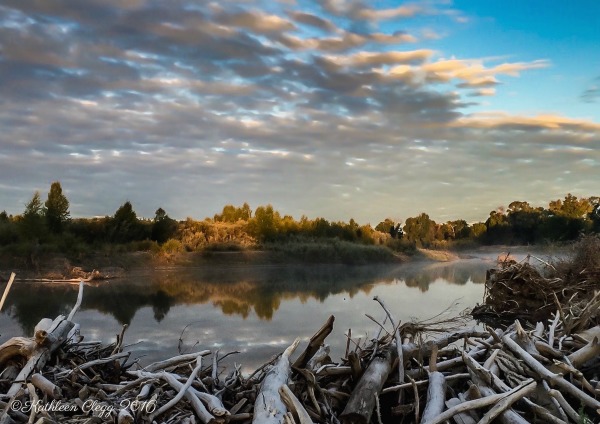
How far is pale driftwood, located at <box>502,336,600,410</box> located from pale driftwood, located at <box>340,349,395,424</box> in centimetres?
99

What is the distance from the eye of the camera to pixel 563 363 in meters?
4.09

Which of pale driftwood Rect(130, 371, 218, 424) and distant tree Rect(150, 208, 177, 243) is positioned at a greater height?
distant tree Rect(150, 208, 177, 243)

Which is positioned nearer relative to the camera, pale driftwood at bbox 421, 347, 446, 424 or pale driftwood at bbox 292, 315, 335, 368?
pale driftwood at bbox 421, 347, 446, 424

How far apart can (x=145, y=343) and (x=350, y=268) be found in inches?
974

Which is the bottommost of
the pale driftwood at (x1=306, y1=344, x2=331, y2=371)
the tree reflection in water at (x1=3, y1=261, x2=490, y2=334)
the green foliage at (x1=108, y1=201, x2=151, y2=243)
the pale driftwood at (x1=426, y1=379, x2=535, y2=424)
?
the tree reflection in water at (x1=3, y1=261, x2=490, y2=334)

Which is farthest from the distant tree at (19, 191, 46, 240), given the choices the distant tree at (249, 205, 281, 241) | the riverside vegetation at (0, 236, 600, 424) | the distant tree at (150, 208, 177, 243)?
the riverside vegetation at (0, 236, 600, 424)

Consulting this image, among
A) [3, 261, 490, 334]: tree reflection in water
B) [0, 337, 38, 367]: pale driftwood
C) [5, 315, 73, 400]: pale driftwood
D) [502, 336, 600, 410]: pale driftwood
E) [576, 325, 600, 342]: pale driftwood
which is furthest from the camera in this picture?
[3, 261, 490, 334]: tree reflection in water

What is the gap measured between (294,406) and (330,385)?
85cm

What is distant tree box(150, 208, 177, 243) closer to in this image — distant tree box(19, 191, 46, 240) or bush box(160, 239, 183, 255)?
bush box(160, 239, 183, 255)

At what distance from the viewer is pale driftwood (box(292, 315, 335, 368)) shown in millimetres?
3924

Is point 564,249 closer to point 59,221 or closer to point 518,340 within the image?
point 518,340

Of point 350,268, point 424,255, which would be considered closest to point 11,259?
point 350,268

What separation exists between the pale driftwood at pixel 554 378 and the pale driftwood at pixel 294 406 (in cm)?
187

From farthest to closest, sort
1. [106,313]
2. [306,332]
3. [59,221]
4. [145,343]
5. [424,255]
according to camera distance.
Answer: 1. [424,255]
2. [59,221]
3. [106,313]
4. [306,332]
5. [145,343]
